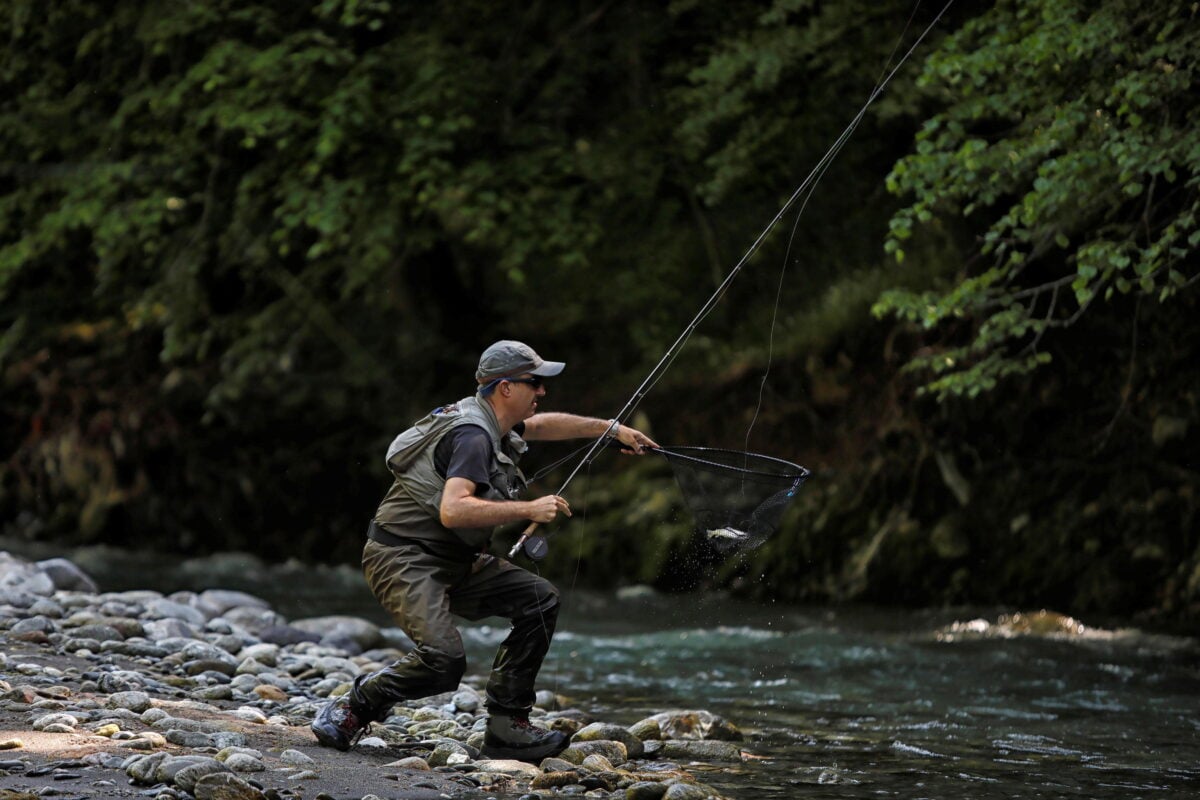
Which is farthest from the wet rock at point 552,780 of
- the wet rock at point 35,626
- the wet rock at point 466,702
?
the wet rock at point 35,626

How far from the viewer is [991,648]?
32.3 ft

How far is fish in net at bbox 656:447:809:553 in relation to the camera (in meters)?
5.89

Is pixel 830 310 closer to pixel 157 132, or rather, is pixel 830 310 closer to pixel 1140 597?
pixel 1140 597

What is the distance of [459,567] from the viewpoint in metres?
5.61

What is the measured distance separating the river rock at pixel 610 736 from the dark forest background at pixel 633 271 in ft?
10.9

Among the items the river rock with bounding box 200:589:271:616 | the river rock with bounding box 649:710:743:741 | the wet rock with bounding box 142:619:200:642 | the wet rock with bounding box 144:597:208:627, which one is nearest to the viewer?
the river rock with bounding box 649:710:743:741

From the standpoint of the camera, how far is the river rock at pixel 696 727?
6574mm

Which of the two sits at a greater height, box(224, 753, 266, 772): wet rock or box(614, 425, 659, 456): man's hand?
box(614, 425, 659, 456): man's hand

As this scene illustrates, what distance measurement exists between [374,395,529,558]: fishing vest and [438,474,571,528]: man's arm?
129 mm

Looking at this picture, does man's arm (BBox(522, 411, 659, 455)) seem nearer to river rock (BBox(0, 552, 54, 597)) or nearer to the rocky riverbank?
the rocky riverbank

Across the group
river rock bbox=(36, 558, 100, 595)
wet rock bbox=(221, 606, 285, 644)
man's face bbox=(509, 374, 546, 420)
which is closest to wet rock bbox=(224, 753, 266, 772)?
man's face bbox=(509, 374, 546, 420)

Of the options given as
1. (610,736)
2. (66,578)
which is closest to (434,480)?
(610,736)

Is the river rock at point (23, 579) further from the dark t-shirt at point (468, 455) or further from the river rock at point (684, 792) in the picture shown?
the river rock at point (684, 792)

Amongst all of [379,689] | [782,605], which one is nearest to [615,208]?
[782,605]
